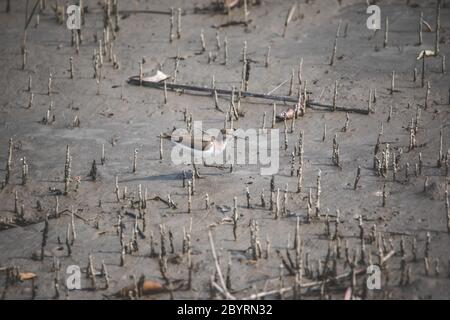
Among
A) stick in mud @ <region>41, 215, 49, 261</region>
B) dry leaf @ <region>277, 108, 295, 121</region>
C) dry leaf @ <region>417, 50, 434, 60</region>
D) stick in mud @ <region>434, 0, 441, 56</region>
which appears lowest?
stick in mud @ <region>41, 215, 49, 261</region>

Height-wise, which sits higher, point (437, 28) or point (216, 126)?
point (437, 28)

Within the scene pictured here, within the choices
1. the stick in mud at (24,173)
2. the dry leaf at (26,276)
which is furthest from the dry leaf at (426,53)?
the dry leaf at (26,276)

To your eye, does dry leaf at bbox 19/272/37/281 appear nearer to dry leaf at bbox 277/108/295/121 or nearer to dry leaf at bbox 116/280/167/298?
dry leaf at bbox 116/280/167/298

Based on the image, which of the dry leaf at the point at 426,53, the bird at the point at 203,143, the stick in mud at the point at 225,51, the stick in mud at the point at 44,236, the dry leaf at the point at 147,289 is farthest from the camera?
the stick in mud at the point at 225,51

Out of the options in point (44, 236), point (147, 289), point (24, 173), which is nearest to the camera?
point (147, 289)

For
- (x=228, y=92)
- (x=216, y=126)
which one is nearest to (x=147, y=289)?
(x=216, y=126)

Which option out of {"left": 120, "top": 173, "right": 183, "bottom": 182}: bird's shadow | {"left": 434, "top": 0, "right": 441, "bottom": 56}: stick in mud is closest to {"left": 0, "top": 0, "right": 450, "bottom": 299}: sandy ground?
{"left": 120, "top": 173, "right": 183, "bottom": 182}: bird's shadow

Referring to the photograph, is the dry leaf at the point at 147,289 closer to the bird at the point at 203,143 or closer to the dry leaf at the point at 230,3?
the bird at the point at 203,143

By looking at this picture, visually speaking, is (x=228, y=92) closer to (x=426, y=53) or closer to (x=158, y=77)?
(x=158, y=77)
